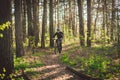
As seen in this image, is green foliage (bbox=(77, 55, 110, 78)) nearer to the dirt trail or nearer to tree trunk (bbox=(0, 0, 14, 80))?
the dirt trail

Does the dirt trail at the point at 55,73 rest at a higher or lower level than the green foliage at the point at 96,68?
lower

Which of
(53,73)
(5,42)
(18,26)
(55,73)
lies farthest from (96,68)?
(18,26)

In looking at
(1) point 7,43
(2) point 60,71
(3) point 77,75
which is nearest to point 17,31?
(2) point 60,71

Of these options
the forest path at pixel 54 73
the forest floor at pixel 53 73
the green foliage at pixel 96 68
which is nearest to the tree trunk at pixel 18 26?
the forest floor at pixel 53 73

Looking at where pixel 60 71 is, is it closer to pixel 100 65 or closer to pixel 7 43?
pixel 100 65

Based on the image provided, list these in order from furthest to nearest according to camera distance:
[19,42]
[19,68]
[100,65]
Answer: [19,42]
[19,68]
[100,65]

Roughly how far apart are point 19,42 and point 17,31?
778mm

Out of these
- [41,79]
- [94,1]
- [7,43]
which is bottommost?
[41,79]

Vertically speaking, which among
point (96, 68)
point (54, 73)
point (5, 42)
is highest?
point (5, 42)

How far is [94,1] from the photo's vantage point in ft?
130

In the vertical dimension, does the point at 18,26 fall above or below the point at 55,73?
above

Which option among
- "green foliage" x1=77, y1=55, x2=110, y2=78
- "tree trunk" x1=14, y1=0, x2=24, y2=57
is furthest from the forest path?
"tree trunk" x1=14, y1=0, x2=24, y2=57

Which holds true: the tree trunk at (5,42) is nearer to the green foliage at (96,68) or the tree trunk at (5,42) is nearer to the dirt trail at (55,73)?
the dirt trail at (55,73)

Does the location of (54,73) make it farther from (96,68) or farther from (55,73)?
(96,68)
